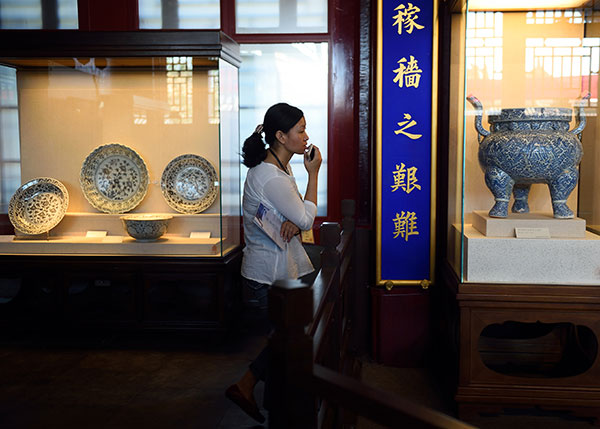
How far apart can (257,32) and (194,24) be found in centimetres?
41

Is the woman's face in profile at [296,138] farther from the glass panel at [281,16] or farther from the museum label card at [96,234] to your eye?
the museum label card at [96,234]

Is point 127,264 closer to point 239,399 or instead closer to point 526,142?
point 239,399

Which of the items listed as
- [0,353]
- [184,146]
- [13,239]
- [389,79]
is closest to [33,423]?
[0,353]

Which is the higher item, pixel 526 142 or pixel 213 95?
pixel 213 95

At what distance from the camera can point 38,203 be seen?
11.9 feet

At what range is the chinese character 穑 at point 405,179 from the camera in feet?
10.4

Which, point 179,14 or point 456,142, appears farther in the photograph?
point 179,14

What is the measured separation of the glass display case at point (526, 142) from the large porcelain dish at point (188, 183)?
1511mm

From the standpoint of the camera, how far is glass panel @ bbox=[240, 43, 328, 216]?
3551mm

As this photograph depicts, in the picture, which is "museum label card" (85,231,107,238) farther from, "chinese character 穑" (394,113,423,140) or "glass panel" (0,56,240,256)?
"chinese character 穑" (394,113,423,140)

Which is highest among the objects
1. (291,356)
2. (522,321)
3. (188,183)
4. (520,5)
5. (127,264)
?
(520,5)

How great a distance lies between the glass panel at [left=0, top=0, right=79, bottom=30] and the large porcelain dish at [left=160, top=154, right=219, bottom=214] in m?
1.11

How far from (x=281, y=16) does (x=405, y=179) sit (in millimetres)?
1284

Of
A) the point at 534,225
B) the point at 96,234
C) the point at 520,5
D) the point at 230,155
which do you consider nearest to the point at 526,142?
the point at 534,225
